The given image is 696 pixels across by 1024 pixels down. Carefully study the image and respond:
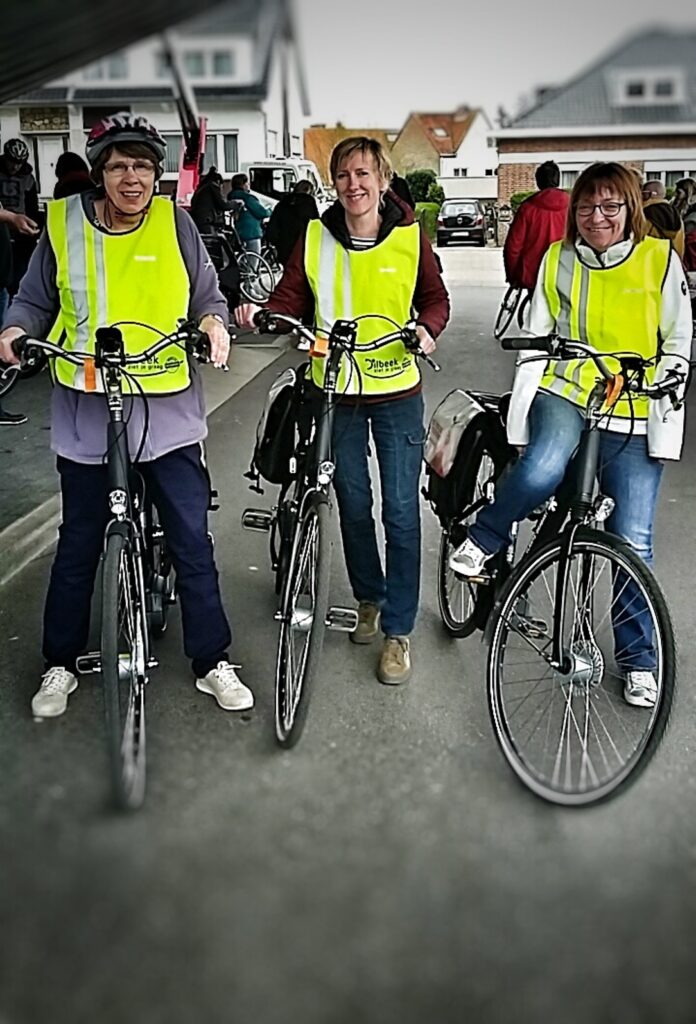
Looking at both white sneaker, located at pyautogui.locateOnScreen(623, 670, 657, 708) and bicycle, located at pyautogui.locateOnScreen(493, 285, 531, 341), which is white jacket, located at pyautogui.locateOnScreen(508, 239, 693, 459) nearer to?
white sneaker, located at pyautogui.locateOnScreen(623, 670, 657, 708)

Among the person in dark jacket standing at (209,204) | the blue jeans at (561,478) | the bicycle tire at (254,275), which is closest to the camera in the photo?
the blue jeans at (561,478)

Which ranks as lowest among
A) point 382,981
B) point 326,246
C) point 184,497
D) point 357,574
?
point 382,981

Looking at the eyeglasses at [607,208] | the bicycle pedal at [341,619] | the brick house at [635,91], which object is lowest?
the bicycle pedal at [341,619]

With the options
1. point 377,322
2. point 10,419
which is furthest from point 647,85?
point 10,419

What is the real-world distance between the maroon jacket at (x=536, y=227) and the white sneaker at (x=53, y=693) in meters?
6.73

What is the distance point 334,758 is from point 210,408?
5848 mm

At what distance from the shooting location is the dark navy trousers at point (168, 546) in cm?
349

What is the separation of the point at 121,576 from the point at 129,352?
2.25 ft

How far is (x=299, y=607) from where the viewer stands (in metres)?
3.54

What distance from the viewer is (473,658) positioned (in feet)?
13.8

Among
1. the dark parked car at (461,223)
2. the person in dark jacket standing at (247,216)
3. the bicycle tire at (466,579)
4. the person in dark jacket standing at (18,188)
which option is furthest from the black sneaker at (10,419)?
the dark parked car at (461,223)

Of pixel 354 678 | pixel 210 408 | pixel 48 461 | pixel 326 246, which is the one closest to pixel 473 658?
pixel 354 678

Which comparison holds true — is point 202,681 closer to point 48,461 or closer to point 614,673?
point 614,673

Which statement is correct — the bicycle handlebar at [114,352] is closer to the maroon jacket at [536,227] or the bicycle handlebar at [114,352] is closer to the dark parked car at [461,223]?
the maroon jacket at [536,227]
